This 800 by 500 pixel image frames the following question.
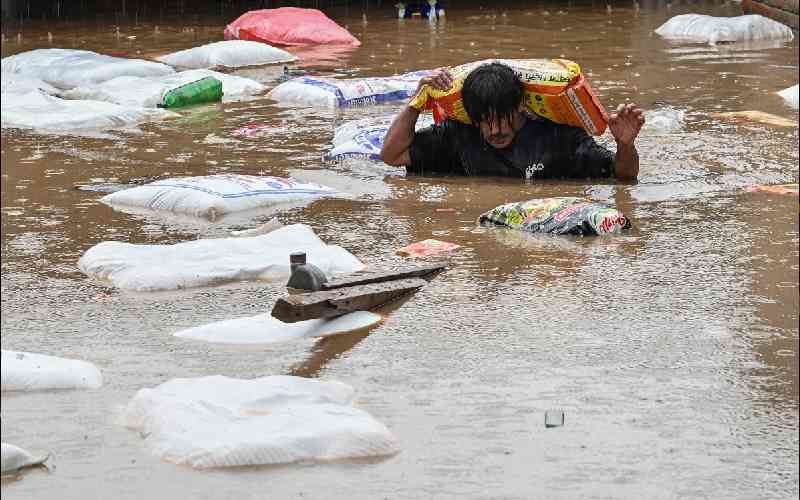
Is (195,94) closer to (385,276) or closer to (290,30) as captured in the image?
(290,30)

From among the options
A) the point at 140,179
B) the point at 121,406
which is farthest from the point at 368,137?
the point at 121,406

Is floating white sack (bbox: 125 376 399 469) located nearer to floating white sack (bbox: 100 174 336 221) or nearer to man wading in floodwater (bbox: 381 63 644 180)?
floating white sack (bbox: 100 174 336 221)

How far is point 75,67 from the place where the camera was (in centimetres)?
975

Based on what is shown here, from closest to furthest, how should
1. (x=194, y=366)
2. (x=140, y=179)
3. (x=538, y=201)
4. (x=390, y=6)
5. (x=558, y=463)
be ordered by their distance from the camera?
(x=558, y=463)
(x=194, y=366)
(x=538, y=201)
(x=140, y=179)
(x=390, y=6)

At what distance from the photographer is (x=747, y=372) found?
12.9 ft

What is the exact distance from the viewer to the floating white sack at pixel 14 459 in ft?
10.7

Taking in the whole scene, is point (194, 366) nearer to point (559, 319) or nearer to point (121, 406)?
point (121, 406)

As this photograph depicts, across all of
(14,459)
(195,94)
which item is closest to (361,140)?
(195,94)

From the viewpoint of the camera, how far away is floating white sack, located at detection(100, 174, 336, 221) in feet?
19.6

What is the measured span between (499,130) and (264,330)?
7.89ft

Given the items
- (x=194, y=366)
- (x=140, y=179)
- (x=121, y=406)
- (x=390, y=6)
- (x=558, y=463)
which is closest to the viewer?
(x=558, y=463)

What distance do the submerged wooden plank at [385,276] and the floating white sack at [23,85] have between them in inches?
175

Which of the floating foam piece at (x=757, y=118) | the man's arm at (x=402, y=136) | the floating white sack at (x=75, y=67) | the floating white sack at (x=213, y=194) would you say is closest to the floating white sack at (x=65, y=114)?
the floating white sack at (x=75, y=67)

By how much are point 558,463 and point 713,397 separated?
62cm
